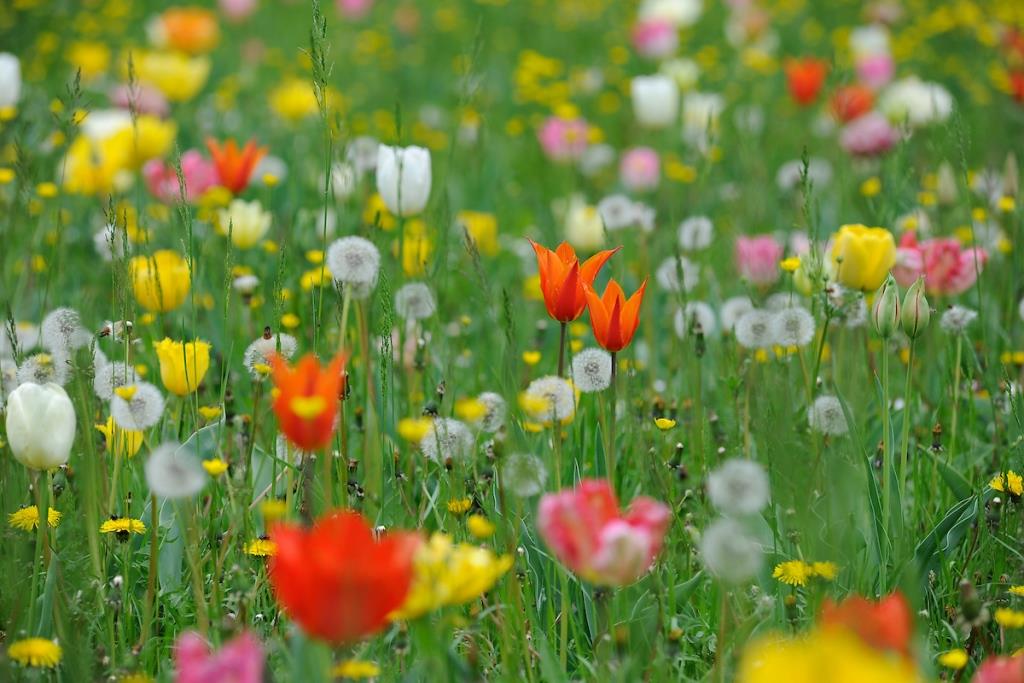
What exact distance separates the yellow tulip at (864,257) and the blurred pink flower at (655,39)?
313cm

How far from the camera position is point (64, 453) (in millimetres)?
1551

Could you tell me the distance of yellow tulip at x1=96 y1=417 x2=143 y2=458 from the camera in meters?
1.72

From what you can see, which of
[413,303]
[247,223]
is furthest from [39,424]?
[247,223]

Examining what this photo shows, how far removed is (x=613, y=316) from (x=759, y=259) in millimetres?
1122

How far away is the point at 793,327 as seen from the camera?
200cm

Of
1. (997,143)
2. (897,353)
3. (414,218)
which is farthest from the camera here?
(997,143)

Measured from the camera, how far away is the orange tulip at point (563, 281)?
5.42 ft

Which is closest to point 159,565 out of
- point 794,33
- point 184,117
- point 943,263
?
point 943,263

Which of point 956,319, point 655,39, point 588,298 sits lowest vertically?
point 956,319

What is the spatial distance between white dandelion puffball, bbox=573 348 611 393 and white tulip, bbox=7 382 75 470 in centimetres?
70

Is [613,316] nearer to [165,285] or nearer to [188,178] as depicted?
[165,285]

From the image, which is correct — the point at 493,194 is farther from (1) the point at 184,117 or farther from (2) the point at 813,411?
(2) the point at 813,411

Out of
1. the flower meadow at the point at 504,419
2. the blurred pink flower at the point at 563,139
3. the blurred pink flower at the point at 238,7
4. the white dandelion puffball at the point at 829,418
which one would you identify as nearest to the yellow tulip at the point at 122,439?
the flower meadow at the point at 504,419

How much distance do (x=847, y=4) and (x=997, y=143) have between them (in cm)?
263
